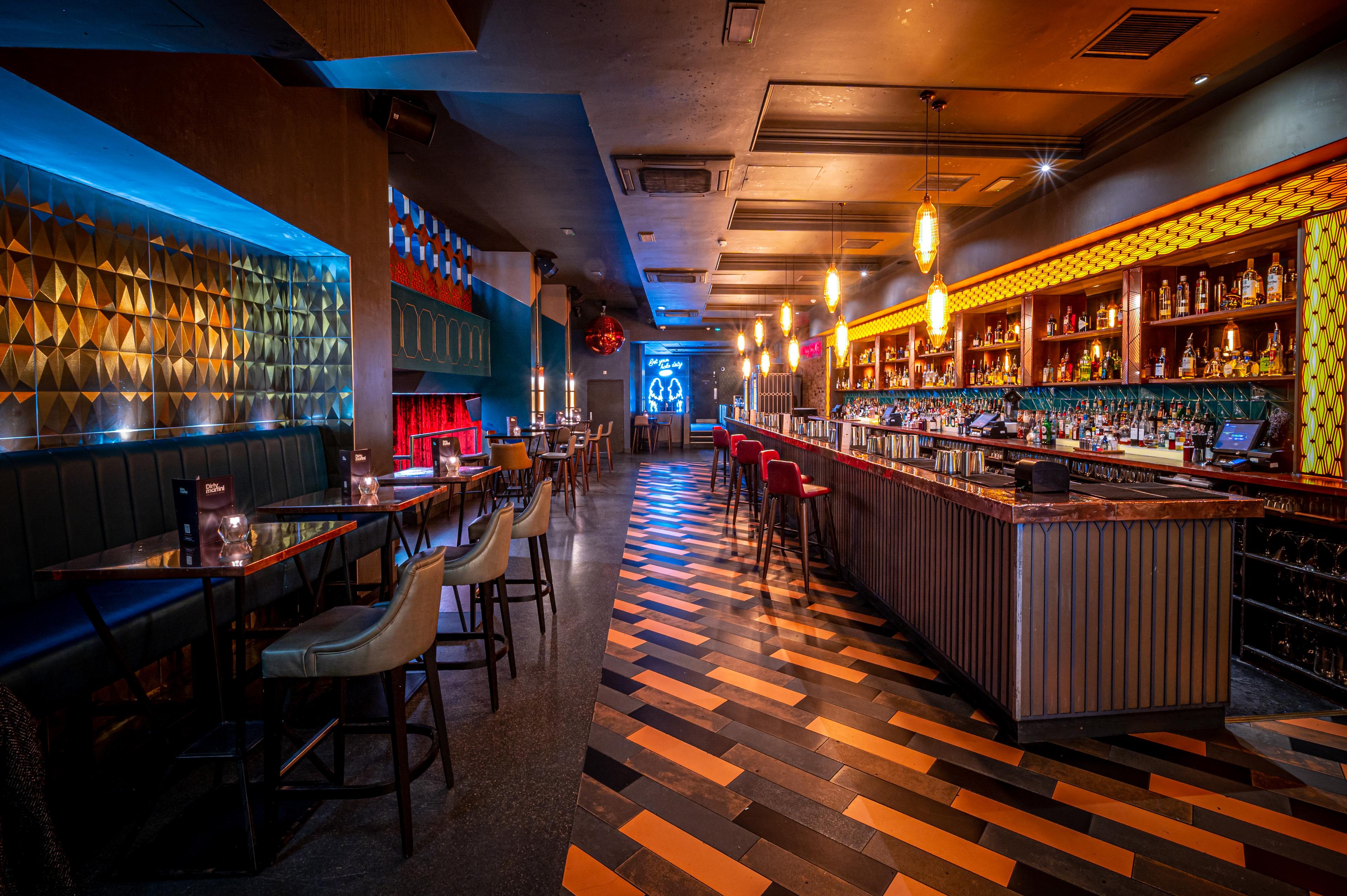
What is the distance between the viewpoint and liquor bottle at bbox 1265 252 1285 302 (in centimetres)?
406

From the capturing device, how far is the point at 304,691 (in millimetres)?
3088

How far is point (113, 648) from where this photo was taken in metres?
2.21

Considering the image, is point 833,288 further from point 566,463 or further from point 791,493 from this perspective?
point 566,463

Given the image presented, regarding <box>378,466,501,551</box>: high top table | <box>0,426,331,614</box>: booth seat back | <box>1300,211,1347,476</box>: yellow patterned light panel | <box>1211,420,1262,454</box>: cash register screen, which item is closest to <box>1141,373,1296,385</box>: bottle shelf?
<box>1300,211,1347,476</box>: yellow patterned light panel

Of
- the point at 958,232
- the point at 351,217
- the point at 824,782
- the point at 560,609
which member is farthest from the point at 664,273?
the point at 824,782

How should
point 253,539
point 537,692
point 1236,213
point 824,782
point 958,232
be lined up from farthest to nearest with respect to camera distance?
1. point 958,232
2. point 1236,213
3. point 537,692
4. point 253,539
5. point 824,782

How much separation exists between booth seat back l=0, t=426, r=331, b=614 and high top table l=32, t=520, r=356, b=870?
52 centimetres

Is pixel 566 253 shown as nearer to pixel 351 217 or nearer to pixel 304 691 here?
pixel 351 217

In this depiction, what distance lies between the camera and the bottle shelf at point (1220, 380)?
13.2 ft

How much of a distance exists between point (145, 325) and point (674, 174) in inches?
148

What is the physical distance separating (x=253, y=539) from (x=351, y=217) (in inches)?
130

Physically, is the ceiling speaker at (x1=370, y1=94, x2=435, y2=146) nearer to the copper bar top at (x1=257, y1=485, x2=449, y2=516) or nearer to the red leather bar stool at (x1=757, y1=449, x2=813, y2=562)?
the copper bar top at (x1=257, y1=485, x2=449, y2=516)

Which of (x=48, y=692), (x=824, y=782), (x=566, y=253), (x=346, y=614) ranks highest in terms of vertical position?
(x=566, y=253)

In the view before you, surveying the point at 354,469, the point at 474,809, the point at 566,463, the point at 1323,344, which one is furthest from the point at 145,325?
the point at 1323,344
